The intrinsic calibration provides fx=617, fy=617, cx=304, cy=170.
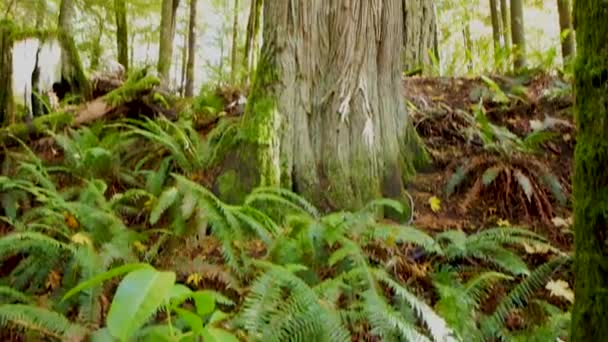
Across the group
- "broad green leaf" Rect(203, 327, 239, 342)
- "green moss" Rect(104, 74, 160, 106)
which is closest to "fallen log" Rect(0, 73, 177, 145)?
"green moss" Rect(104, 74, 160, 106)

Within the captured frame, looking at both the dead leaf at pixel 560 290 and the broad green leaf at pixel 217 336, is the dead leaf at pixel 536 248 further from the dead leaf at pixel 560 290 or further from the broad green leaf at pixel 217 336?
the broad green leaf at pixel 217 336

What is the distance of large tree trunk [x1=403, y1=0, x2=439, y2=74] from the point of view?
750 centimetres

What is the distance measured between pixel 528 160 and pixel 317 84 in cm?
160

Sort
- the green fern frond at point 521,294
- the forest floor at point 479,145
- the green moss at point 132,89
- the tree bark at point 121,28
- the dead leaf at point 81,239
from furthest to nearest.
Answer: the tree bark at point 121,28
the green moss at point 132,89
the forest floor at point 479,145
the dead leaf at point 81,239
the green fern frond at point 521,294

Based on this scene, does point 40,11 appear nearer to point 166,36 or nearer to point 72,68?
point 166,36

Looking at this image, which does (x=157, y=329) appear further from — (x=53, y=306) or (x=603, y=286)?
(x=603, y=286)

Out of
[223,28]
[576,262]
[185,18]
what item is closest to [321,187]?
[576,262]

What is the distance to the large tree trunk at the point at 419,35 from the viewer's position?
7.50 metres

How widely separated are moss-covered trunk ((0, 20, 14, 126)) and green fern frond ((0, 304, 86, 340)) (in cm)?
376

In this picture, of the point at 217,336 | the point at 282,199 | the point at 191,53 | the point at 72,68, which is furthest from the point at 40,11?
the point at 217,336

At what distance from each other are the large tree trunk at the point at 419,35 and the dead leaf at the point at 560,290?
471 cm

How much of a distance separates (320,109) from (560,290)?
1.88 m

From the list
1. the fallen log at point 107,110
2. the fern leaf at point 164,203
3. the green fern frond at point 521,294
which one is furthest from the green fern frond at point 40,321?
the fallen log at point 107,110

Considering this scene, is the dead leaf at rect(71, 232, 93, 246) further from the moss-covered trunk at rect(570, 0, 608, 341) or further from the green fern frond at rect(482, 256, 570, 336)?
the moss-covered trunk at rect(570, 0, 608, 341)
